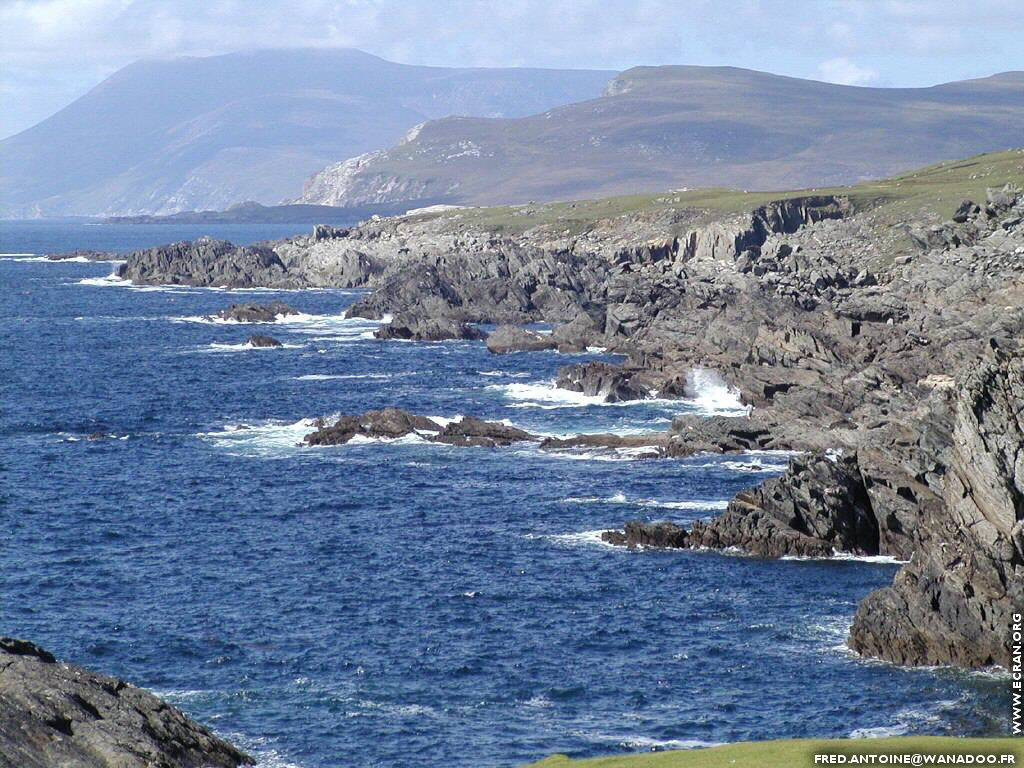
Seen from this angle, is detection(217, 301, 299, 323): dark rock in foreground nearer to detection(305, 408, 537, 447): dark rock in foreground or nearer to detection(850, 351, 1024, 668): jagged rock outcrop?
detection(305, 408, 537, 447): dark rock in foreground

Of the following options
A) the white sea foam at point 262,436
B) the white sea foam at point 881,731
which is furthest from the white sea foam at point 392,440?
the white sea foam at point 881,731

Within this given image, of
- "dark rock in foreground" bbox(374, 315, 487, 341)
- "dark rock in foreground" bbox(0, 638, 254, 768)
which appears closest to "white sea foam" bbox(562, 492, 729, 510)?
"dark rock in foreground" bbox(0, 638, 254, 768)

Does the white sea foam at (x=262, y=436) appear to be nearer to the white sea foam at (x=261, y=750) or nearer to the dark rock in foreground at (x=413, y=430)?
the dark rock in foreground at (x=413, y=430)

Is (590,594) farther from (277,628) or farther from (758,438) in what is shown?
(758,438)

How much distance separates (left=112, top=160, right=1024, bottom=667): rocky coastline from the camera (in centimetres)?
5647

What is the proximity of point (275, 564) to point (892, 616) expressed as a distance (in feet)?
95.0

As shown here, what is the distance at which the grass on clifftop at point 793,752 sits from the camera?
39.9m

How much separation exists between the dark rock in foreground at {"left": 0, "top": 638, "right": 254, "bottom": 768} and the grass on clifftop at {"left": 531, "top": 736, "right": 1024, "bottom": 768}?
9.84m

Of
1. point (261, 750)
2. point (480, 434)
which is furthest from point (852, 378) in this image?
point (261, 750)

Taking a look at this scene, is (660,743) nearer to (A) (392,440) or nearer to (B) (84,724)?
(B) (84,724)

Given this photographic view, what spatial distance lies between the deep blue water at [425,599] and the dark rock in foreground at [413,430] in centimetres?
173

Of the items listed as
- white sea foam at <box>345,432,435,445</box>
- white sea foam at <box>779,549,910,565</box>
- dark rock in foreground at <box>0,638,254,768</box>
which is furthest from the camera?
white sea foam at <box>345,432,435,445</box>

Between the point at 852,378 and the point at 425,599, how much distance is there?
46.9 metres

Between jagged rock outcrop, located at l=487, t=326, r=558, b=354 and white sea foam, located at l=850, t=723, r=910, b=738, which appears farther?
jagged rock outcrop, located at l=487, t=326, r=558, b=354
